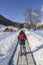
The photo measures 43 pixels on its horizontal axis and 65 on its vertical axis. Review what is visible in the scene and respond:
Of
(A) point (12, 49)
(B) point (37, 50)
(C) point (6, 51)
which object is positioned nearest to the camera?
(C) point (6, 51)

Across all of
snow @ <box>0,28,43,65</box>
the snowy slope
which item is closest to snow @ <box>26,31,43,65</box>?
snow @ <box>0,28,43,65</box>

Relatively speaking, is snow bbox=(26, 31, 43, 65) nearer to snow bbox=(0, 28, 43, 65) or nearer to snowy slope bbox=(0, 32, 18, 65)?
snow bbox=(0, 28, 43, 65)

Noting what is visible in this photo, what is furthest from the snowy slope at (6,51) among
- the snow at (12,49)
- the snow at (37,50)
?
the snow at (37,50)

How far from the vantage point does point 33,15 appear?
85.2 metres

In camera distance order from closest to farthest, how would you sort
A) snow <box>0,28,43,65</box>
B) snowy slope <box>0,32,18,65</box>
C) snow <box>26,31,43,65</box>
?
snowy slope <box>0,32,18,65</box>, snow <box>0,28,43,65</box>, snow <box>26,31,43,65</box>

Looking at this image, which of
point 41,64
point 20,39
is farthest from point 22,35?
point 41,64

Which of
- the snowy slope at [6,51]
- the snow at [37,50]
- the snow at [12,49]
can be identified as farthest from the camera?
the snow at [37,50]

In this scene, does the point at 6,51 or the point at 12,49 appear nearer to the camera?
the point at 6,51

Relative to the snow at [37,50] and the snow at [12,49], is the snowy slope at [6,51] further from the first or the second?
the snow at [37,50]

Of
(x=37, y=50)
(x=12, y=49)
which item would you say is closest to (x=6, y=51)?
(x=12, y=49)

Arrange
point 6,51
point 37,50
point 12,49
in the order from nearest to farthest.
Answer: point 6,51 < point 37,50 < point 12,49

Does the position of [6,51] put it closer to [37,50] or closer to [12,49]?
[12,49]

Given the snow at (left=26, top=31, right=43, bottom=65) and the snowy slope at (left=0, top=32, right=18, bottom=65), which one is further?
the snow at (left=26, top=31, right=43, bottom=65)

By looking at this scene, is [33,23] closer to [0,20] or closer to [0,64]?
[0,20]
